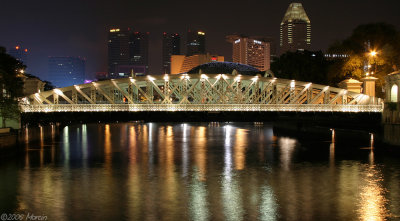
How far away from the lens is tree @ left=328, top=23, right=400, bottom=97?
77562mm

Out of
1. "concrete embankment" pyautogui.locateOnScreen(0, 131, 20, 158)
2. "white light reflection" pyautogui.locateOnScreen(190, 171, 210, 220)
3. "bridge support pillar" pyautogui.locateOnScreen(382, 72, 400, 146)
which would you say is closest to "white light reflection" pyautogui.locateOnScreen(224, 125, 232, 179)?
"white light reflection" pyautogui.locateOnScreen(190, 171, 210, 220)

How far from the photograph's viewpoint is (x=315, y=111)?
222ft

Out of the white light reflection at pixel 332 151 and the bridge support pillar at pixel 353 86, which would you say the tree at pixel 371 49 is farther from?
the white light reflection at pixel 332 151

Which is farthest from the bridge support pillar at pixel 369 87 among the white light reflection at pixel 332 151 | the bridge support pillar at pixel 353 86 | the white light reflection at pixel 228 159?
the white light reflection at pixel 228 159

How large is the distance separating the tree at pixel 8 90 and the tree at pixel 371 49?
Answer: 53.3m

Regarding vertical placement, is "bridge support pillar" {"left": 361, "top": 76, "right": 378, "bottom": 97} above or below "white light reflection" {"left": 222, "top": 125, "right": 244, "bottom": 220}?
above

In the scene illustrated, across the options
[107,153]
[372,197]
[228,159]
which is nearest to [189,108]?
[228,159]

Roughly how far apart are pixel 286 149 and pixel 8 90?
38349 mm

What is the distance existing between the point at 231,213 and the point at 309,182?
13670mm

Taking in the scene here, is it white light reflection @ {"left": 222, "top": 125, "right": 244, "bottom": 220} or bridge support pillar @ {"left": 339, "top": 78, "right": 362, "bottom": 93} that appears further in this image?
bridge support pillar @ {"left": 339, "top": 78, "right": 362, "bottom": 93}

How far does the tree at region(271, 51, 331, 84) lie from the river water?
101ft

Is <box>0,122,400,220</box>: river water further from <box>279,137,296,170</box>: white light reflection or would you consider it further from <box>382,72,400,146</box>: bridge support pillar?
<box>382,72,400,146</box>: bridge support pillar

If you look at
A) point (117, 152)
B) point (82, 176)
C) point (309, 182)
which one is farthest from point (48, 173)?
point (309, 182)

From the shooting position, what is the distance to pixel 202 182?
42.2m
